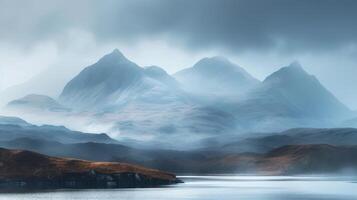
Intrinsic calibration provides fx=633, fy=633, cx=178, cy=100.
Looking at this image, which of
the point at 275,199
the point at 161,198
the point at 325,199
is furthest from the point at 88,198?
the point at 325,199

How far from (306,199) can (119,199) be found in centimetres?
5255

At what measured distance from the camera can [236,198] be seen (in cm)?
18138

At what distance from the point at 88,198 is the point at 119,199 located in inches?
361

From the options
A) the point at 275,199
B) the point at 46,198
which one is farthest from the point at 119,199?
the point at 275,199

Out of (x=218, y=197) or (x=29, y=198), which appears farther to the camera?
(x=218, y=197)

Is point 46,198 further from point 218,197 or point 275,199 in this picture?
point 275,199

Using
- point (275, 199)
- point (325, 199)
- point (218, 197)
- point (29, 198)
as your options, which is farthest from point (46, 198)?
point (325, 199)

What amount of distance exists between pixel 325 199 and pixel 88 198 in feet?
218

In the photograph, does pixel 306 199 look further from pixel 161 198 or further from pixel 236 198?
pixel 161 198

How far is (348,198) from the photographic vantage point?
577ft

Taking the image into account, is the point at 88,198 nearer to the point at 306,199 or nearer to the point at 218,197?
the point at 218,197

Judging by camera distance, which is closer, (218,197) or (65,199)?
(65,199)

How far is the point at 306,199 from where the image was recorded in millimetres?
178750

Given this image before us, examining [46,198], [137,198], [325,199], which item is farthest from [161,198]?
[325,199]
